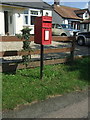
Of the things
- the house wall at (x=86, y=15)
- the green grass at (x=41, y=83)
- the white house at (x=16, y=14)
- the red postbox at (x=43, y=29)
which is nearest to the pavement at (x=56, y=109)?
the green grass at (x=41, y=83)

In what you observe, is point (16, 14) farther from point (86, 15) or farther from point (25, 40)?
point (86, 15)

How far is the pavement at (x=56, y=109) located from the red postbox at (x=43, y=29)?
1.59m

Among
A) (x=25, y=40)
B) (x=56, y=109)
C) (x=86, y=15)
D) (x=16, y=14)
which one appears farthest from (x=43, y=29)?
(x=86, y=15)

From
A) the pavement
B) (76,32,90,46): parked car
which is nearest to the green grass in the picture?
the pavement

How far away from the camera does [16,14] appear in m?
17.7

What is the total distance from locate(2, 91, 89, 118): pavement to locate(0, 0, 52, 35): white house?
1352 cm

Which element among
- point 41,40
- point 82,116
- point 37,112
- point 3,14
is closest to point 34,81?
point 41,40

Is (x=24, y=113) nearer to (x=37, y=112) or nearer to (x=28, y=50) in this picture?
(x=37, y=112)

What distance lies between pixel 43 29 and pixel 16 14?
13616 mm

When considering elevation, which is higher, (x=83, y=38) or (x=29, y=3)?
(x=29, y=3)

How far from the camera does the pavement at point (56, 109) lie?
132 inches

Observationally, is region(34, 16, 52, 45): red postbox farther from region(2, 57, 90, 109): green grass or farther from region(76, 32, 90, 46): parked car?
region(76, 32, 90, 46): parked car

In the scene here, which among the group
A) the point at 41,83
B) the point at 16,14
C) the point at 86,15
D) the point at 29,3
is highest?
the point at 86,15

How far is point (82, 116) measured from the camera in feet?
11.2
